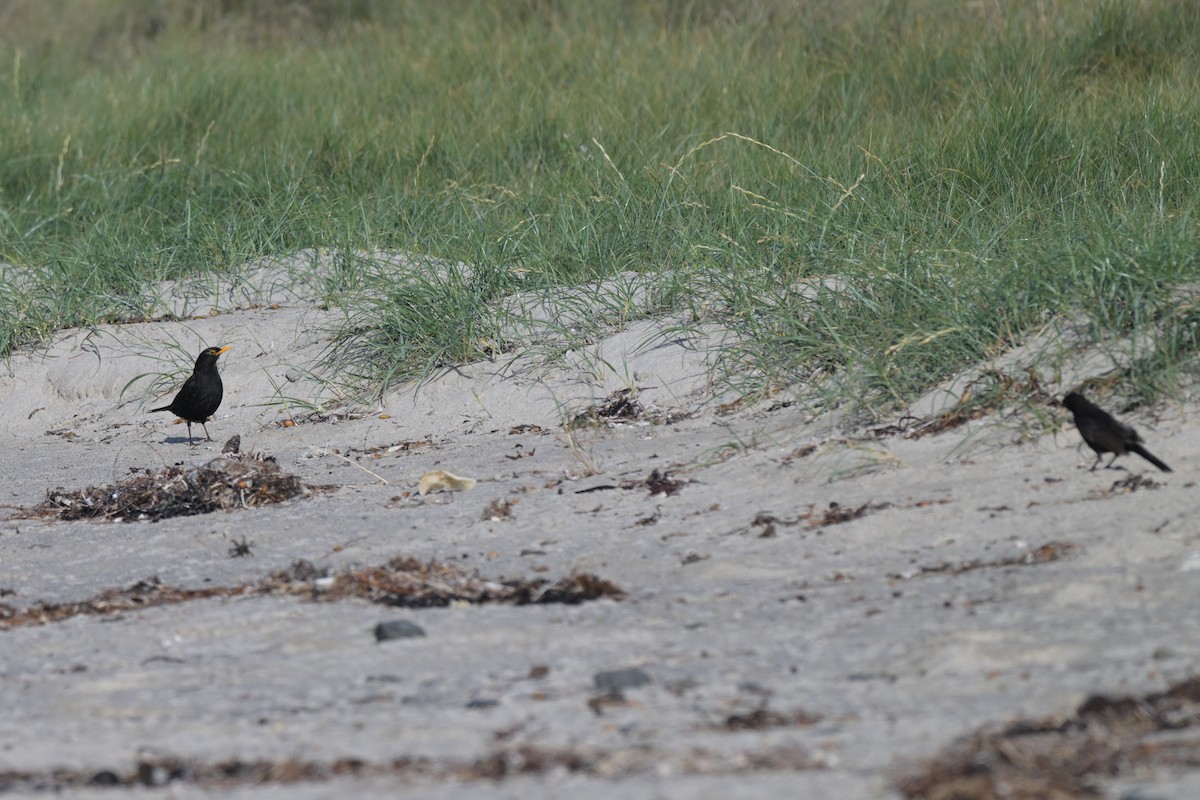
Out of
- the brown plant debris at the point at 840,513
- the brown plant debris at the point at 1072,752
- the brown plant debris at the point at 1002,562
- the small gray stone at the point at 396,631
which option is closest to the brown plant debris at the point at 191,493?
the small gray stone at the point at 396,631

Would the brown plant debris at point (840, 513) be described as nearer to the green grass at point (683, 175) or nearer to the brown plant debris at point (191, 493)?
the green grass at point (683, 175)

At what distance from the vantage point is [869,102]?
26.1 ft

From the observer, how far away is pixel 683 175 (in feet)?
22.0

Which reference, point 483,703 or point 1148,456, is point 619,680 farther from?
point 1148,456

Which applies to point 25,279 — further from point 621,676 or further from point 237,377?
point 621,676

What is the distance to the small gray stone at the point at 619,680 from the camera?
2.89 metres

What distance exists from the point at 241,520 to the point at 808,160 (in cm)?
353

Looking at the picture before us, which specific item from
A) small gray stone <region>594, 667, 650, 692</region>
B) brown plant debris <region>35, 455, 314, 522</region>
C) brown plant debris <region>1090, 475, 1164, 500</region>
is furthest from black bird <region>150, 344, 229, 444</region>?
brown plant debris <region>1090, 475, 1164, 500</region>

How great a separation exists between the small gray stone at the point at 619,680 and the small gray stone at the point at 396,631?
0.57 metres

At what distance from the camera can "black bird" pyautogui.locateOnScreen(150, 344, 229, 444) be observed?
19.9ft

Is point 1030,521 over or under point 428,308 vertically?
over

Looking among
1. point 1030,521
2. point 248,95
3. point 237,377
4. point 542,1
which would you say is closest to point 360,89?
point 248,95

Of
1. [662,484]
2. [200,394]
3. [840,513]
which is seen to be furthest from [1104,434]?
[200,394]

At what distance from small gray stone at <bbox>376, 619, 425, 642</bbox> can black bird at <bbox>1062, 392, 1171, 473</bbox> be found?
1.91 metres
